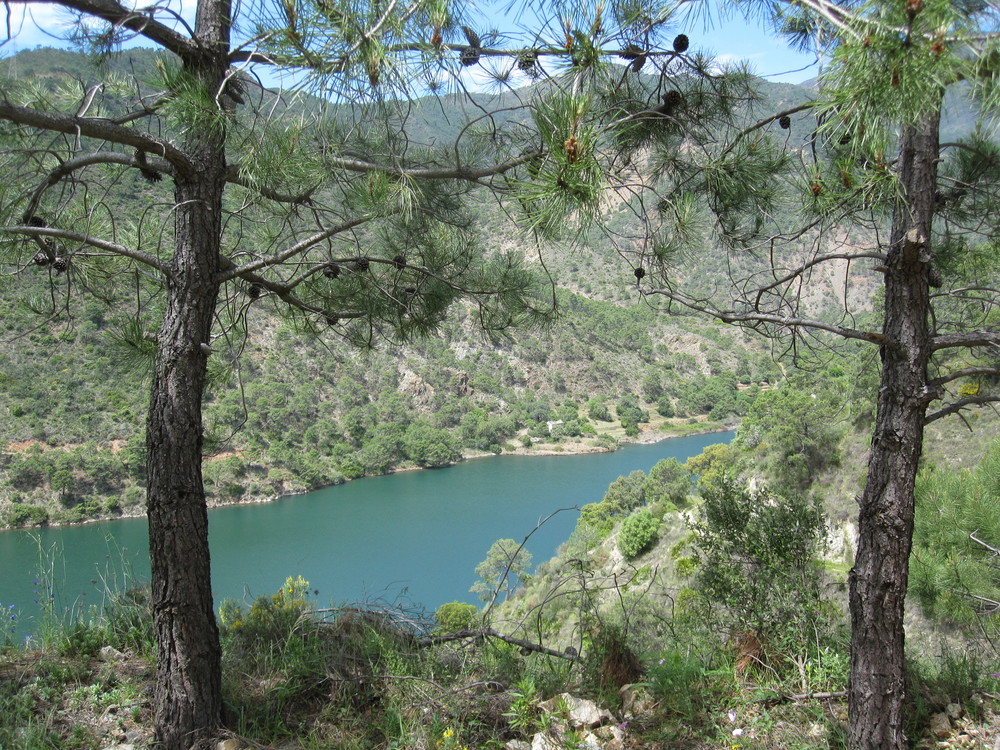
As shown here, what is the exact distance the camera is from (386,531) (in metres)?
24.0

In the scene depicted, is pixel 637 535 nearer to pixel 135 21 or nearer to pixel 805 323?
pixel 805 323

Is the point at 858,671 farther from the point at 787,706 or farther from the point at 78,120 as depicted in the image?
the point at 78,120

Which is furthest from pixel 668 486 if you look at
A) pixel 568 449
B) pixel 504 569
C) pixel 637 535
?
pixel 504 569

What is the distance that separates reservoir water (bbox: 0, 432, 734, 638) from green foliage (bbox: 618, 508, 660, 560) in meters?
1.71

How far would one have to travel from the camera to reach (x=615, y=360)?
1666 inches

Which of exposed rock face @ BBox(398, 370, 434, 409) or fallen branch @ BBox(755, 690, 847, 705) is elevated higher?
exposed rock face @ BBox(398, 370, 434, 409)

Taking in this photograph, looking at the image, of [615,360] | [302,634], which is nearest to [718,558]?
[302,634]

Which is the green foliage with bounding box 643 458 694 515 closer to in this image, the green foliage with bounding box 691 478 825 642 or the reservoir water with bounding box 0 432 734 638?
the reservoir water with bounding box 0 432 734 638

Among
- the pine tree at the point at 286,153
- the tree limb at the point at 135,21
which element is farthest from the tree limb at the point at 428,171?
the tree limb at the point at 135,21

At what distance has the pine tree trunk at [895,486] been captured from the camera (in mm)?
1601

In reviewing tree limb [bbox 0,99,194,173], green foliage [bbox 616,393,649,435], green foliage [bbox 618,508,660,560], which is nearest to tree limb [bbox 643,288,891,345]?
tree limb [bbox 0,99,194,173]

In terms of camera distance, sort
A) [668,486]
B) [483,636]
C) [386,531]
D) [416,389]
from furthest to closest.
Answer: [416,389] < [386,531] < [668,486] < [483,636]

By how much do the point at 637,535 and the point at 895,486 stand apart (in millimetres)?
18557

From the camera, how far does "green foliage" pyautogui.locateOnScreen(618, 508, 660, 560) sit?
63.3 feet
